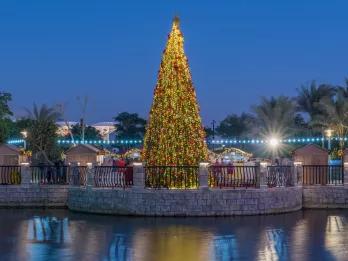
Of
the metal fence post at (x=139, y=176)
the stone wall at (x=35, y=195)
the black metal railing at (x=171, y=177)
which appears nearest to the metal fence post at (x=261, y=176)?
the black metal railing at (x=171, y=177)

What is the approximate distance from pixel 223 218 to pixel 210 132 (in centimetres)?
6006

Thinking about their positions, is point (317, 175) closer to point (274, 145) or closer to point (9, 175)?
point (9, 175)

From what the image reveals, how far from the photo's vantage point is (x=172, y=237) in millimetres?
15578

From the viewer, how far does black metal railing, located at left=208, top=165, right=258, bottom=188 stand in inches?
859

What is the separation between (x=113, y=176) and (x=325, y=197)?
304 inches

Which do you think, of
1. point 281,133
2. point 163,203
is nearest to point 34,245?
point 163,203

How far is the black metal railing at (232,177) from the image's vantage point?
21.8 m

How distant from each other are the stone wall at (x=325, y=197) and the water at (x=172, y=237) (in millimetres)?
2594

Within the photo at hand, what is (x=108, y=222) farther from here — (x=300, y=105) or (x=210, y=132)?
(x=210, y=132)

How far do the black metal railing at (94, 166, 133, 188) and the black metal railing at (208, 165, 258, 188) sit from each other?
2.70 m

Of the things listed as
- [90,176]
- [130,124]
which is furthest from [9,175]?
[130,124]

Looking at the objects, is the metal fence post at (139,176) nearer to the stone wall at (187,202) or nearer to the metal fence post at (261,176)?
the stone wall at (187,202)

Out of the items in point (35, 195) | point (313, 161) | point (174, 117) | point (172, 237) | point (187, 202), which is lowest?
point (172, 237)

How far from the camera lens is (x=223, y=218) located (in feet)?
65.4
